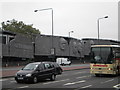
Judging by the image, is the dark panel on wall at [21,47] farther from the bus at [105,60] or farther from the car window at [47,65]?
the car window at [47,65]

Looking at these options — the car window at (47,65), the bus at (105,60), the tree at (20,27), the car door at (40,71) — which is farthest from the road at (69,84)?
the tree at (20,27)

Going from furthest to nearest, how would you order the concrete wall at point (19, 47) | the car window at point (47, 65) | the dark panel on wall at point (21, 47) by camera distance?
the dark panel on wall at point (21, 47) → the concrete wall at point (19, 47) → the car window at point (47, 65)

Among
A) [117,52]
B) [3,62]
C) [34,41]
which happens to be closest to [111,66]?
[117,52]

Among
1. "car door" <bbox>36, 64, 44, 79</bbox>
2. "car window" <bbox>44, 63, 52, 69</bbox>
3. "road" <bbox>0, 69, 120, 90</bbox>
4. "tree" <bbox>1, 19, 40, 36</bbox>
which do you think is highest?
"tree" <bbox>1, 19, 40, 36</bbox>

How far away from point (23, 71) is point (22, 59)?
43.9 meters

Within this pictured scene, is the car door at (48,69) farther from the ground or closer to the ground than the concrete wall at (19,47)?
closer to the ground

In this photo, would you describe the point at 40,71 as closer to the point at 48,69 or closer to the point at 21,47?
the point at 48,69

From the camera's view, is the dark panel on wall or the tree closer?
the dark panel on wall

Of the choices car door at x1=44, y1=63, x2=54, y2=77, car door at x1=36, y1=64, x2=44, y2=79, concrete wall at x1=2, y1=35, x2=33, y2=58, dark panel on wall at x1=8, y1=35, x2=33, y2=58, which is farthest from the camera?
dark panel on wall at x1=8, y1=35, x2=33, y2=58

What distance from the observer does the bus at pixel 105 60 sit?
2391 cm

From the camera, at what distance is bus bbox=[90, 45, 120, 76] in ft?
78.4

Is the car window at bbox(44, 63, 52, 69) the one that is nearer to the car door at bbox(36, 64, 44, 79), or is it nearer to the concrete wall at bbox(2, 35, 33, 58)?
the car door at bbox(36, 64, 44, 79)

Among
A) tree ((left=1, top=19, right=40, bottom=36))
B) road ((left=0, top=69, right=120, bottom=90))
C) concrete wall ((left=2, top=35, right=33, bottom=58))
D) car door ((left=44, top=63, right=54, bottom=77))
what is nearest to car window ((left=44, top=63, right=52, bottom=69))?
car door ((left=44, top=63, right=54, bottom=77))

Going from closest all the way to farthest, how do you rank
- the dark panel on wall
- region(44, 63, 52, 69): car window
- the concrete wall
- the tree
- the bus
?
region(44, 63, 52, 69): car window, the bus, the concrete wall, the dark panel on wall, the tree
